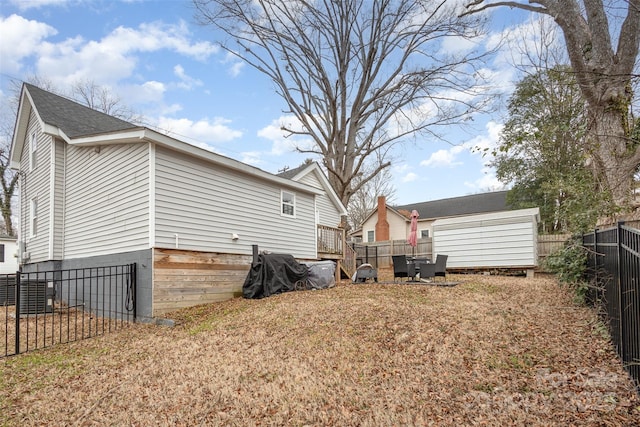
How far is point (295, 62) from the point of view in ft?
57.8

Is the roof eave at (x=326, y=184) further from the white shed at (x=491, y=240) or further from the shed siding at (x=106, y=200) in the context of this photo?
the shed siding at (x=106, y=200)

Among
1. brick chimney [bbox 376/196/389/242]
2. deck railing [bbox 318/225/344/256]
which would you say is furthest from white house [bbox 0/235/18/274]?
brick chimney [bbox 376/196/389/242]

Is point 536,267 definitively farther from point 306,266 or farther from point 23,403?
point 23,403

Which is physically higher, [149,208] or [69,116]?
[69,116]

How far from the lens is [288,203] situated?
11.8m

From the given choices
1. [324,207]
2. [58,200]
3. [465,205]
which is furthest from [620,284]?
[465,205]

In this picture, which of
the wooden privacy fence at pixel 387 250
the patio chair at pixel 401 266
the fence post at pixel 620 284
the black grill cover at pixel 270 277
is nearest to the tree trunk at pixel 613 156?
the fence post at pixel 620 284

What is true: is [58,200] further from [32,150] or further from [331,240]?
[331,240]

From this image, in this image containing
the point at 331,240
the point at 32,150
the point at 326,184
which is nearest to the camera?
the point at 32,150

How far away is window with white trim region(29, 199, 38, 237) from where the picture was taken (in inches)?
453

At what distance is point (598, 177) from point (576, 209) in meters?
0.74

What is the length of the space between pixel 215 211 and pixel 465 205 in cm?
2183

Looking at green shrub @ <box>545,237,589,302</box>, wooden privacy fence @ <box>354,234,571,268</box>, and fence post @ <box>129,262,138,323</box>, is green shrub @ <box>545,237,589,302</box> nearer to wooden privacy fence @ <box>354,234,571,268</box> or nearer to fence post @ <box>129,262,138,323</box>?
fence post @ <box>129,262,138,323</box>

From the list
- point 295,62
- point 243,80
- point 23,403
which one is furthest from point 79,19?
point 23,403
